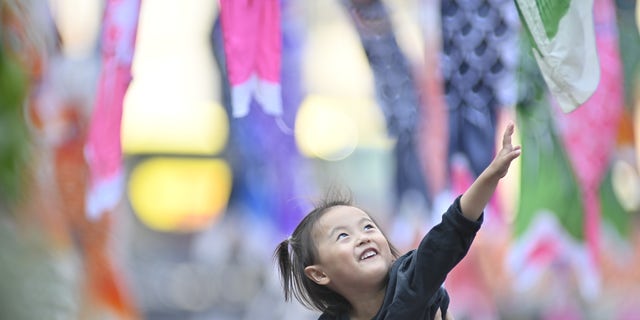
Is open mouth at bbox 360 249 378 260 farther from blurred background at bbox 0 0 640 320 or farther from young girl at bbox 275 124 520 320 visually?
blurred background at bbox 0 0 640 320

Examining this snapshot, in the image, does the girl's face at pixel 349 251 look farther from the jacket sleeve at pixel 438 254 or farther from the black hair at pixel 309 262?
the jacket sleeve at pixel 438 254

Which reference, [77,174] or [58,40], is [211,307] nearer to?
A: [77,174]

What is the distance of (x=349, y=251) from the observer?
5.39 feet

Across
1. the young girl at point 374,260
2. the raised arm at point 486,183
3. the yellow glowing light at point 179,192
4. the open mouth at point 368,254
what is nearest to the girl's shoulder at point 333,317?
the young girl at point 374,260

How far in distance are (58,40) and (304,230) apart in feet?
3.56

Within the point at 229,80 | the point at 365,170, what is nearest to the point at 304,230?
the point at 229,80

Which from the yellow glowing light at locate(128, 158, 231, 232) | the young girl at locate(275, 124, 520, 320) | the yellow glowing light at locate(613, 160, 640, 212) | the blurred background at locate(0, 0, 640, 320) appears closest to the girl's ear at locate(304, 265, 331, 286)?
the young girl at locate(275, 124, 520, 320)

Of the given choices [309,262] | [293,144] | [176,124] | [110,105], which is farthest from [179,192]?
[309,262]

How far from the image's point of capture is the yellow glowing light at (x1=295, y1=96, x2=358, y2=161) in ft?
9.18

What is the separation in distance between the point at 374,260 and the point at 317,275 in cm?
13

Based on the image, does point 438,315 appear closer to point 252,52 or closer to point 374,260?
point 374,260

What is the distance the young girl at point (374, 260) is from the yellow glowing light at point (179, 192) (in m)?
0.90

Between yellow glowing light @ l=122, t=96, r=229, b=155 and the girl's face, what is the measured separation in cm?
110

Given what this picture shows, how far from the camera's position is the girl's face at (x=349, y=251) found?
163cm
